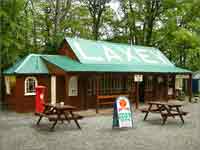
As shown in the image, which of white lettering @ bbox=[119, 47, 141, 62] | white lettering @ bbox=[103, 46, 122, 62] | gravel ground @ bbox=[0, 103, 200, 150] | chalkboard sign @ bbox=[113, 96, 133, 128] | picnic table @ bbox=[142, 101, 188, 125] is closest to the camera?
gravel ground @ bbox=[0, 103, 200, 150]

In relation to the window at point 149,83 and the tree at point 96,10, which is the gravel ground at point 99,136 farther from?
the tree at point 96,10

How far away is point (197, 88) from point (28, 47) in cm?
1682

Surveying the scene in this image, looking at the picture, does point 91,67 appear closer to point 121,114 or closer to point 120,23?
point 121,114

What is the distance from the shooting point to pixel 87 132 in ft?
33.9

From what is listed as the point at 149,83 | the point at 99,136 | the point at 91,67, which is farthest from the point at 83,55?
the point at 99,136

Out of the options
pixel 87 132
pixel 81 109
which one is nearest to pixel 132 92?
pixel 81 109

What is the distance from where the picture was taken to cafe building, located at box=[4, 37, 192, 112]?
643 inches

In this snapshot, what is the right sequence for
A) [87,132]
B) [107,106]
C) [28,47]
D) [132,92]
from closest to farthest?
[87,132] → [107,106] → [132,92] → [28,47]

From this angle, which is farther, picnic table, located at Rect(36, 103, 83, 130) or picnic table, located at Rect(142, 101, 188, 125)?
picnic table, located at Rect(142, 101, 188, 125)

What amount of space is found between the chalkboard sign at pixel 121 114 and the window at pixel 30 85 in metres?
6.75

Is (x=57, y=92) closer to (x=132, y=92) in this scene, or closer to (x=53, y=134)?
(x=132, y=92)

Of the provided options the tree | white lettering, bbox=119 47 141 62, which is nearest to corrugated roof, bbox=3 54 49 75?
white lettering, bbox=119 47 141 62

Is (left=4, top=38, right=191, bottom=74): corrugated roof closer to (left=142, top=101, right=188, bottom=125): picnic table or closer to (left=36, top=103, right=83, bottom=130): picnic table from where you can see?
(left=36, top=103, right=83, bottom=130): picnic table

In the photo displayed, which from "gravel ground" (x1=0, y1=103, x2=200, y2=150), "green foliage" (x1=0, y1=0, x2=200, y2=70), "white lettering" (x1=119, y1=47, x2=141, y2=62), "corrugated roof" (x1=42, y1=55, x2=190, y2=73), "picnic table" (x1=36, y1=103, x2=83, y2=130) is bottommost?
"gravel ground" (x1=0, y1=103, x2=200, y2=150)
